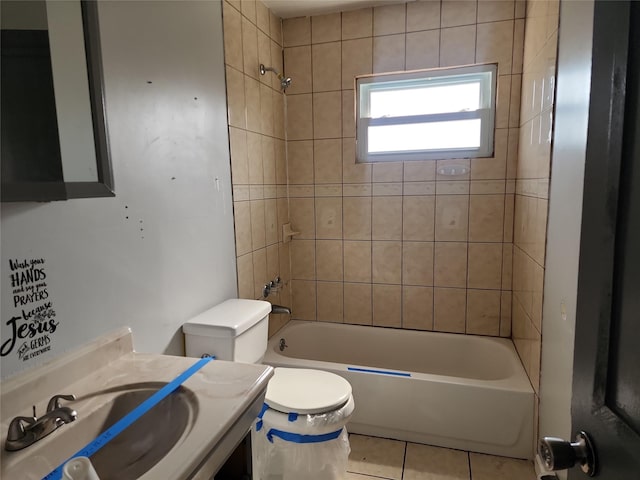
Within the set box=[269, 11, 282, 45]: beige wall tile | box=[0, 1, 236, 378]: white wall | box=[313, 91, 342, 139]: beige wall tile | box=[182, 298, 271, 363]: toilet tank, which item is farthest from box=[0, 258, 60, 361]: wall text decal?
box=[269, 11, 282, 45]: beige wall tile

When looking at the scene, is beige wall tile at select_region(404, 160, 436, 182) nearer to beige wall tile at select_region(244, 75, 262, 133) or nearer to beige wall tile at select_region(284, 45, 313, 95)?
beige wall tile at select_region(284, 45, 313, 95)

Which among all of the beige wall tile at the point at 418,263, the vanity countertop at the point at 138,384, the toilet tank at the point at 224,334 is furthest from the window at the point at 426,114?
the vanity countertop at the point at 138,384

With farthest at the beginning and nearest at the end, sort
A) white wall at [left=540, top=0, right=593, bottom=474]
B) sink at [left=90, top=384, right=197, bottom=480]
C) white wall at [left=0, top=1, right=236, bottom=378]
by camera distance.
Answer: white wall at [left=540, top=0, right=593, bottom=474] → white wall at [left=0, top=1, right=236, bottom=378] → sink at [left=90, top=384, right=197, bottom=480]

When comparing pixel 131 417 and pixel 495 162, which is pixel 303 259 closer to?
pixel 495 162

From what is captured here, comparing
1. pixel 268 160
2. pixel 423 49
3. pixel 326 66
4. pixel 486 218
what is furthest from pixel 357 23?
pixel 486 218

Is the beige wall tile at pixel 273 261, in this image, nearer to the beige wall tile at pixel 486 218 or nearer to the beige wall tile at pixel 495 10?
the beige wall tile at pixel 486 218

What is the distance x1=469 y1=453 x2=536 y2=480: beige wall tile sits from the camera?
1.86 meters

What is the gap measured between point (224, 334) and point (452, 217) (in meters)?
1.64

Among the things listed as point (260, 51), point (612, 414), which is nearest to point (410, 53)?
point (260, 51)

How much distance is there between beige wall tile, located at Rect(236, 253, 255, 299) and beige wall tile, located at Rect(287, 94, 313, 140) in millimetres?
975

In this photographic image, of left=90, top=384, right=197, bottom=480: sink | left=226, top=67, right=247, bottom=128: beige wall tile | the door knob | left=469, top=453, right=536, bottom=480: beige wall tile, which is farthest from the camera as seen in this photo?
left=226, top=67, right=247, bottom=128: beige wall tile

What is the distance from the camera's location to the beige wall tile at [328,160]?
2.65 m

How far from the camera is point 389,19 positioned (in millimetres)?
2439

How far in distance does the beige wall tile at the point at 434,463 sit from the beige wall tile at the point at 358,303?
904 mm
